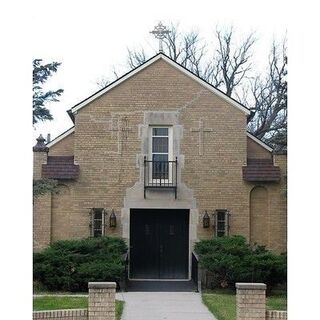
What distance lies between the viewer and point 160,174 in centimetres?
1088

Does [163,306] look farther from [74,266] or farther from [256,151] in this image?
[256,151]

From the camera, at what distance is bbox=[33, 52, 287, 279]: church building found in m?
10.5

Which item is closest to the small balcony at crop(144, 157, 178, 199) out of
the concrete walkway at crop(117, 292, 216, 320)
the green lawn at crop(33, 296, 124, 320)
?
the concrete walkway at crop(117, 292, 216, 320)

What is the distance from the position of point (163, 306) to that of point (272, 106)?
4.41 metres

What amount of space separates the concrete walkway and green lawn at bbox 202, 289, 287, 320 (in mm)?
97

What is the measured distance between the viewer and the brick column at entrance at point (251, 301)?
22.0 ft

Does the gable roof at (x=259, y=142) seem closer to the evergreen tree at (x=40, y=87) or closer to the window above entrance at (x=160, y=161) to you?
the window above entrance at (x=160, y=161)

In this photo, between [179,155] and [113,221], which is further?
[179,155]

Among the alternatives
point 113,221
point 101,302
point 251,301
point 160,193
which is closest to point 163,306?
point 101,302

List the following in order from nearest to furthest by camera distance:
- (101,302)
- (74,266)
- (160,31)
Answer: (101,302), (74,266), (160,31)

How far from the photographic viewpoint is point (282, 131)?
10.5 meters

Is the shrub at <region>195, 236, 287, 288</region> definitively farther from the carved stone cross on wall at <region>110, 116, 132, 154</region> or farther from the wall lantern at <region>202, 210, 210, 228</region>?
the carved stone cross on wall at <region>110, 116, 132, 154</region>

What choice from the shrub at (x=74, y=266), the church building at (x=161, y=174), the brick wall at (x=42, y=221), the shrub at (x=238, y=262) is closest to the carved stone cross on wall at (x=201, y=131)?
the church building at (x=161, y=174)
